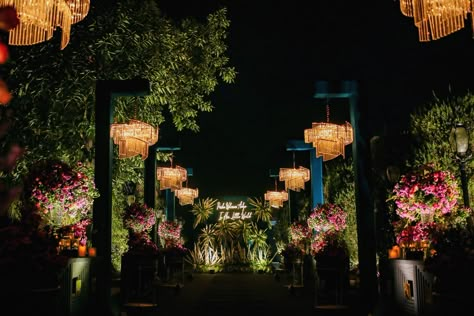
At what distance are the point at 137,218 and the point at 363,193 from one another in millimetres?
6169

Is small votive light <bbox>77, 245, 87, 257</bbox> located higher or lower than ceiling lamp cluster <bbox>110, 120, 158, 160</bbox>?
lower

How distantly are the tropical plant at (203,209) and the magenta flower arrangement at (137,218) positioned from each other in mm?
12156

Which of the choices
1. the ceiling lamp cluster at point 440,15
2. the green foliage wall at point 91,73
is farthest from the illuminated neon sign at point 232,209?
the ceiling lamp cluster at point 440,15

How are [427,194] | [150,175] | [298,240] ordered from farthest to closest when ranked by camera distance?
[298,240], [150,175], [427,194]

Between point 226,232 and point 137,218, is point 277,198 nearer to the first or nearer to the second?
point 226,232

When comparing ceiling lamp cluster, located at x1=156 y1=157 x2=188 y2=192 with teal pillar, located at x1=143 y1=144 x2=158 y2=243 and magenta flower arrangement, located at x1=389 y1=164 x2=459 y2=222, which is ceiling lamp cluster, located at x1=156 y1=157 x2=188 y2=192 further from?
magenta flower arrangement, located at x1=389 y1=164 x2=459 y2=222

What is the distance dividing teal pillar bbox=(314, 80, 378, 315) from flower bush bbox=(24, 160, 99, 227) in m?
4.00

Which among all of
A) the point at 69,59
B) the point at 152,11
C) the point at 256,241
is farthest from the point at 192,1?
the point at 256,241

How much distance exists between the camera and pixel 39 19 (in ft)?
14.4

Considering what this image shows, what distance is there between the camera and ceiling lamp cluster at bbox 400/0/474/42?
406 centimetres

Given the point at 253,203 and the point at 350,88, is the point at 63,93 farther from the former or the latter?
the point at 253,203

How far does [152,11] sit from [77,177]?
149 inches

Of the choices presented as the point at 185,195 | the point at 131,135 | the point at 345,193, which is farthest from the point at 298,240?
the point at 131,135

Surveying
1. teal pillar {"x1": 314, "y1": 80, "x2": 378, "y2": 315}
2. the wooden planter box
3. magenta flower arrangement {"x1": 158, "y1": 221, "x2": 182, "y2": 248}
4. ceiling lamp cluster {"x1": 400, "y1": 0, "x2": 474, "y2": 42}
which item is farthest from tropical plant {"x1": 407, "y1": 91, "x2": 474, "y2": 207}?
magenta flower arrangement {"x1": 158, "y1": 221, "x2": 182, "y2": 248}
